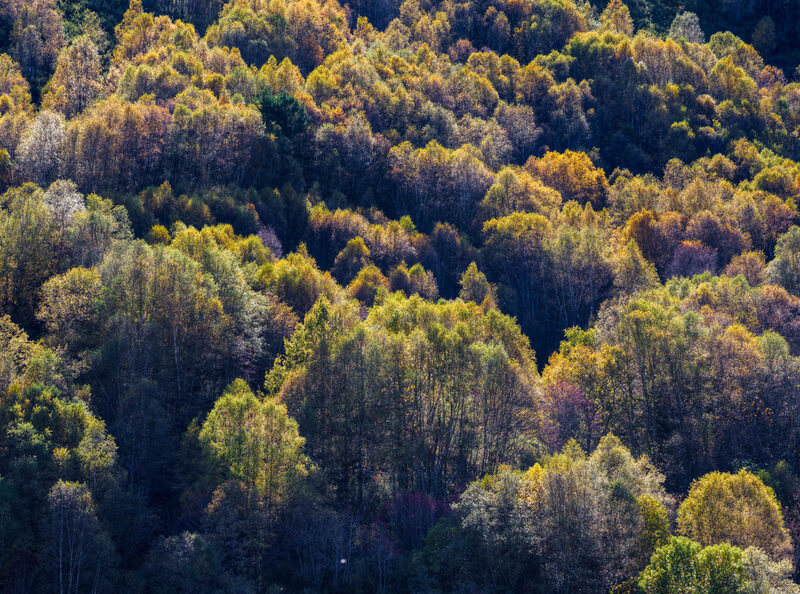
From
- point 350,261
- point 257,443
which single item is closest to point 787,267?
point 350,261

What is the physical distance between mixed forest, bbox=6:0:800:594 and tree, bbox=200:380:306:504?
0.17 m

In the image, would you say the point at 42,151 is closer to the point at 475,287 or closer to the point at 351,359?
the point at 351,359

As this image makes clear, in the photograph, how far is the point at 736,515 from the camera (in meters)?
69.9

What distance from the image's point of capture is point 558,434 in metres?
87.3

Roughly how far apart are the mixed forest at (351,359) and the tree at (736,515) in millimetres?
213

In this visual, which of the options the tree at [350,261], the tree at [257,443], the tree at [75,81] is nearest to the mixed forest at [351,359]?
the tree at [257,443]

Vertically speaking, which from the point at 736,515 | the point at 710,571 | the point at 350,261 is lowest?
the point at 710,571

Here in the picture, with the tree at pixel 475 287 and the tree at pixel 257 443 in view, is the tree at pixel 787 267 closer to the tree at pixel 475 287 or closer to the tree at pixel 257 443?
the tree at pixel 475 287

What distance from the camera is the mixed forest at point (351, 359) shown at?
69562mm

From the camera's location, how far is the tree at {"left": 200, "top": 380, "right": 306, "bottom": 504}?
240ft

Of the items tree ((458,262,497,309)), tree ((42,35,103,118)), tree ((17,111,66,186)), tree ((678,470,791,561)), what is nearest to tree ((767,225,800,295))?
tree ((458,262,497,309))

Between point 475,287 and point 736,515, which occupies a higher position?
point 475,287

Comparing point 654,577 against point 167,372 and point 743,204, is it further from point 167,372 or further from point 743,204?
point 743,204

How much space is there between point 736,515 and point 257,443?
123 feet
